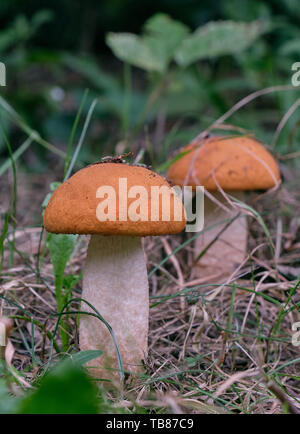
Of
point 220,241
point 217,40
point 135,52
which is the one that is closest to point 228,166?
point 220,241

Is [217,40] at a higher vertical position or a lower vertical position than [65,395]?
higher

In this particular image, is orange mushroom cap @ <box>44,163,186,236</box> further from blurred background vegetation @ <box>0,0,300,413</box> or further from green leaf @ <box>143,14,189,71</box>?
green leaf @ <box>143,14,189,71</box>

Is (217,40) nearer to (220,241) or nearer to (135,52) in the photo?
(135,52)

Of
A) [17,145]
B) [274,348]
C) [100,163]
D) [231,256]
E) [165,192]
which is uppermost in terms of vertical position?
[17,145]

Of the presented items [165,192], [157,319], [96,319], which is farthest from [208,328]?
[165,192]

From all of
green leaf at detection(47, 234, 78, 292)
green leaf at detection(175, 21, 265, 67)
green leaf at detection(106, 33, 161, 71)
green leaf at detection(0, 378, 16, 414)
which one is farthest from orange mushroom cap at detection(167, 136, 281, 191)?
green leaf at detection(106, 33, 161, 71)

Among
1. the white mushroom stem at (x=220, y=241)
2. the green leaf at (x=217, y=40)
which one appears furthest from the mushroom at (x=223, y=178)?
the green leaf at (x=217, y=40)
